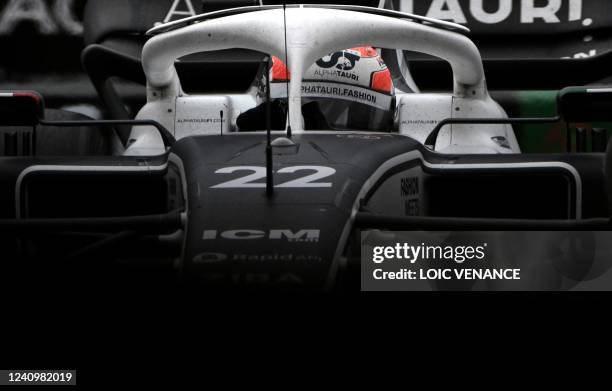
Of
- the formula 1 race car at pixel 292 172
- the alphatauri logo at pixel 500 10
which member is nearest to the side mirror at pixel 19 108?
the formula 1 race car at pixel 292 172

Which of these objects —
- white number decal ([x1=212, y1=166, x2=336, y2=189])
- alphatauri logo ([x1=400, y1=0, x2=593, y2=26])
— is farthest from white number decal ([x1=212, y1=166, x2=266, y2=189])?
alphatauri logo ([x1=400, y1=0, x2=593, y2=26])

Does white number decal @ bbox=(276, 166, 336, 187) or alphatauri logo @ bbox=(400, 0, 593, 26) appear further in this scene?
alphatauri logo @ bbox=(400, 0, 593, 26)

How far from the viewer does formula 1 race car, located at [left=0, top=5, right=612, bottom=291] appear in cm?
275

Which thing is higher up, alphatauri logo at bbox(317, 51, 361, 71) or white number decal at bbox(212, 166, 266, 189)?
alphatauri logo at bbox(317, 51, 361, 71)

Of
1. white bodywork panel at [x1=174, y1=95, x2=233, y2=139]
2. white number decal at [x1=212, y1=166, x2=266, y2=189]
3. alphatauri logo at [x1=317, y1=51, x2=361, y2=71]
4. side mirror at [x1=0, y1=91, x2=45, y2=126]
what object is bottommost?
white number decal at [x1=212, y1=166, x2=266, y2=189]

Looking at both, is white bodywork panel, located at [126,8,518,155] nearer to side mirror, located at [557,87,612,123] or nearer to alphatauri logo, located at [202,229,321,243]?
side mirror, located at [557,87,612,123]

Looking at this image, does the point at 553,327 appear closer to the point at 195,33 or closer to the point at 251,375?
the point at 251,375

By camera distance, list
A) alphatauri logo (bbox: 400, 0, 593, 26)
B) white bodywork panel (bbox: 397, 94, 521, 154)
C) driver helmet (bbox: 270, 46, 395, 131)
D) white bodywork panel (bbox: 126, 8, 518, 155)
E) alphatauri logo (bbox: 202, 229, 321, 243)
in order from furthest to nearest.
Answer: alphatauri logo (bbox: 400, 0, 593, 26), white bodywork panel (bbox: 397, 94, 521, 154), driver helmet (bbox: 270, 46, 395, 131), white bodywork panel (bbox: 126, 8, 518, 155), alphatauri logo (bbox: 202, 229, 321, 243)

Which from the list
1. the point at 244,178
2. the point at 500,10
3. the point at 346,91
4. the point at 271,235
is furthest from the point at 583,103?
the point at 500,10

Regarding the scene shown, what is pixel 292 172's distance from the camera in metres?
2.96

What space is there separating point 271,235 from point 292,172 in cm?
29

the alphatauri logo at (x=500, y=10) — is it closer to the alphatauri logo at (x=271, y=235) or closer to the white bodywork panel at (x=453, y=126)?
the white bodywork panel at (x=453, y=126)

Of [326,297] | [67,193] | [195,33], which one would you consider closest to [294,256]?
[326,297]

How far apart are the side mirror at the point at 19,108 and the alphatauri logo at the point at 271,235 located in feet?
3.12
